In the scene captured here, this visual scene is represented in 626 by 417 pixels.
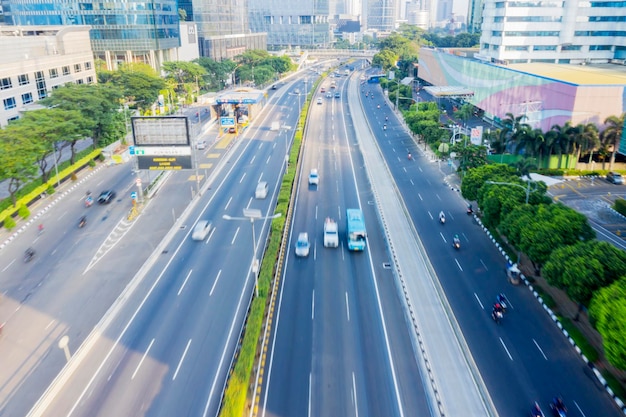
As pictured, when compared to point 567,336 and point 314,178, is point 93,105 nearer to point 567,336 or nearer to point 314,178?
point 314,178

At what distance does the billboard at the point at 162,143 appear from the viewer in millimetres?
58281

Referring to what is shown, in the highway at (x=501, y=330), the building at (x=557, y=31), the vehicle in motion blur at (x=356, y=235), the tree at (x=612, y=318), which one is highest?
the building at (x=557, y=31)

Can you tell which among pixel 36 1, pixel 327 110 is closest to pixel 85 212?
pixel 327 110

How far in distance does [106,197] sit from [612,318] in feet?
199

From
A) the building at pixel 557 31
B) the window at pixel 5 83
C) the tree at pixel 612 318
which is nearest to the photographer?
the tree at pixel 612 318

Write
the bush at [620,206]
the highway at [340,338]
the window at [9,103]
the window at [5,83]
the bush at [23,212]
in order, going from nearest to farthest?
1. the highway at [340,338]
2. the bush at [23,212]
3. the bush at [620,206]
4. the window at [5,83]
5. the window at [9,103]

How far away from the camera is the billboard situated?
5828 cm

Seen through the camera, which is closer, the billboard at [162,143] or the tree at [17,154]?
the tree at [17,154]

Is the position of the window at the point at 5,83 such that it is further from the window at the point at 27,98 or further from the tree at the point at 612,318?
the tree at the point at 612,318

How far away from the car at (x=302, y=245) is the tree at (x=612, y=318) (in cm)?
2646

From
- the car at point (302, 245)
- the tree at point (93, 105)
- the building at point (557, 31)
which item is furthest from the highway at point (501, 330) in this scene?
the building at point (557, 31)

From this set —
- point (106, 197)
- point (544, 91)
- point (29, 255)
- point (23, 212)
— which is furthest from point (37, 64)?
point (544, 91)

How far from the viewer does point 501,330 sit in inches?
1501

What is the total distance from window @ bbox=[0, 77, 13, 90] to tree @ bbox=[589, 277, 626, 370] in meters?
98.5
